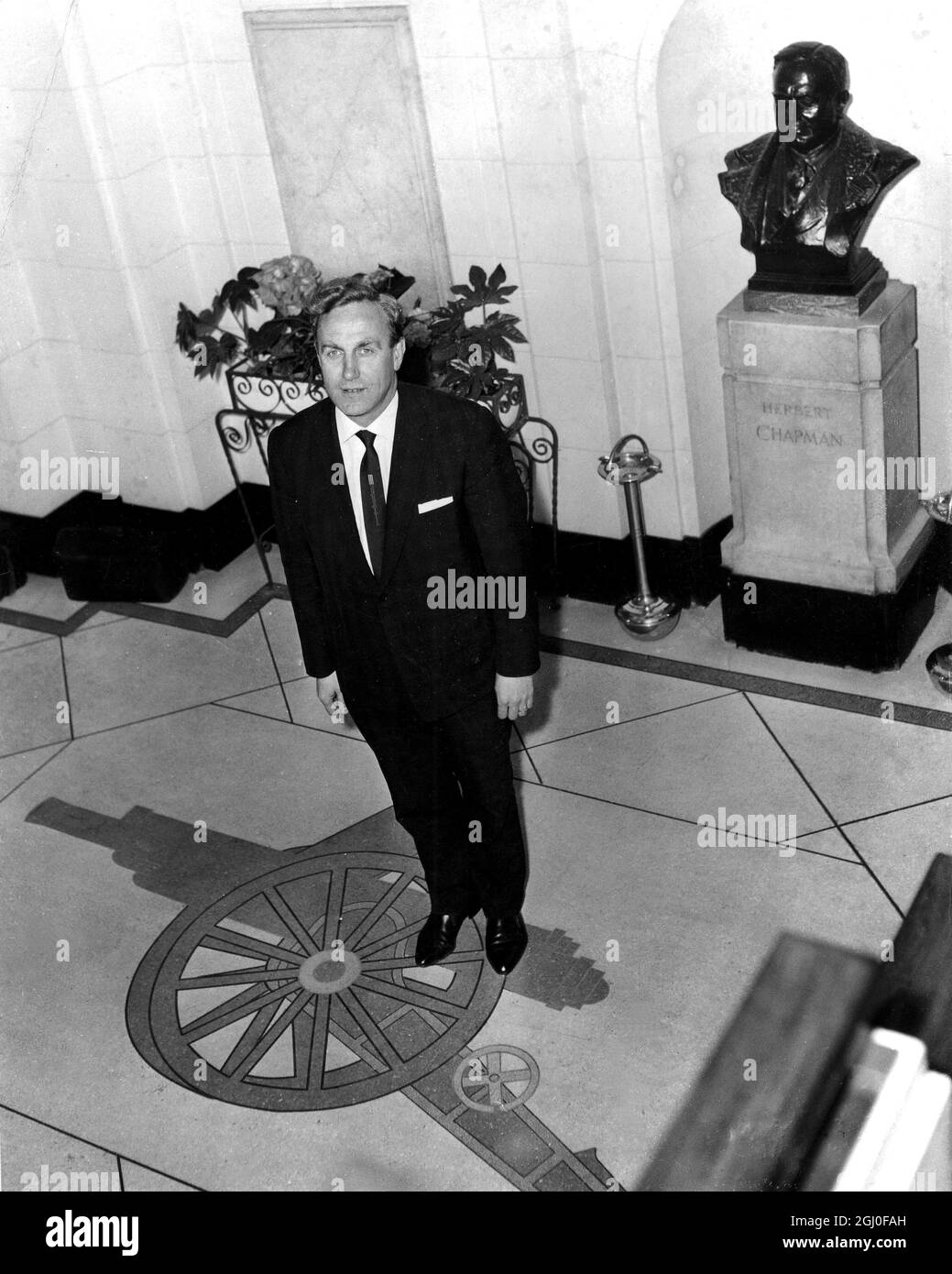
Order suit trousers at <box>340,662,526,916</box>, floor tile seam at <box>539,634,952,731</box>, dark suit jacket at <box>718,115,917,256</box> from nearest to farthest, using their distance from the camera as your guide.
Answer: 1. suit trousers at <box>340,662,526,916</box>
2. dark suit jacket at <box>718,115,917,256</box>
3. floor tile seam at <box>539,634,952,731</box>

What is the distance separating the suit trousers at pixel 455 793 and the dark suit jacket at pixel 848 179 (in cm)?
209

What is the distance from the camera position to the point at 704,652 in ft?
18.9

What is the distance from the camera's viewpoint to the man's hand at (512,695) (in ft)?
13.0

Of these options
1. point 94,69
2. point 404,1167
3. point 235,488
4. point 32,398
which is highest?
point 94,69

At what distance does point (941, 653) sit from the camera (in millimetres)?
5312

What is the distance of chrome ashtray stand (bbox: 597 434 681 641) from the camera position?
5598 mm

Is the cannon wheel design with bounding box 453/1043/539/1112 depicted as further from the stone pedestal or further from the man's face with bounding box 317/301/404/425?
the stone pedestal

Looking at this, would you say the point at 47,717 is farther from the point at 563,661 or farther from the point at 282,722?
the point at 563,661

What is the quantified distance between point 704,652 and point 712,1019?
1914 mm

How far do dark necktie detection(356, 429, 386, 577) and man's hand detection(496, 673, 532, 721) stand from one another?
17.7 inches

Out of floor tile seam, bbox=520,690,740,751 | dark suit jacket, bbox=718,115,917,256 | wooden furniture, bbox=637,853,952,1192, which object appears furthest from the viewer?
floor tile seam, bbox=520,690,740,751

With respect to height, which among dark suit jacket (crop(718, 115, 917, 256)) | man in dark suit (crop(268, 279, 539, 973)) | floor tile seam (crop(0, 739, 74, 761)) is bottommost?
floor tile seam (crop(0, 739, 74, 761))

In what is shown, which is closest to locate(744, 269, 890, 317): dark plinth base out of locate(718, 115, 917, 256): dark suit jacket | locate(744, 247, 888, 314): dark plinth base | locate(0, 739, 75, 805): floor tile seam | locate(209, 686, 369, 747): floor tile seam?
locate(744, 247, 888, 314): dark plinth base

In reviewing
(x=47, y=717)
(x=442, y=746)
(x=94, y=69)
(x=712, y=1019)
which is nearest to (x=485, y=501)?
(x=442, y=746)
